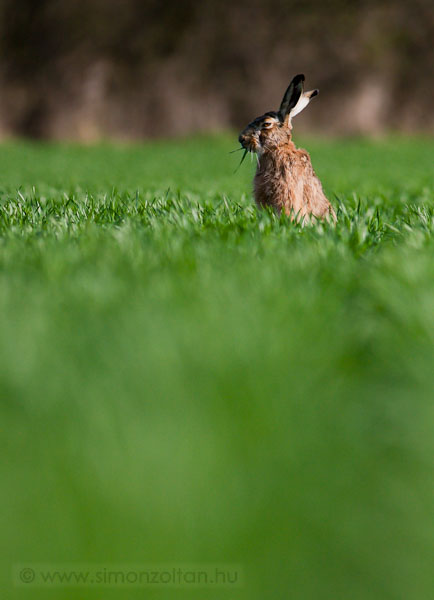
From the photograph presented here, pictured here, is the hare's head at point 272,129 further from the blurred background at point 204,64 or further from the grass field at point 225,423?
the blurred background at point 204,64

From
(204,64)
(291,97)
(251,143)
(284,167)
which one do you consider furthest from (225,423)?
(204,64)

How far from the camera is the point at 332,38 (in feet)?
70.1

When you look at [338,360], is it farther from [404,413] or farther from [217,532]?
[217,532]

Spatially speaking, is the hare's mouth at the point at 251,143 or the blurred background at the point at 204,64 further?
the blurred background at the point at 204,64

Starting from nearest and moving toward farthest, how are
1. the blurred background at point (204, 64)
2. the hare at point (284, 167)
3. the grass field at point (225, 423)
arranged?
1. the grass field at point (225, 423)
2. the hare at point (284, 167)
3. the blurred background at point (204, 64)

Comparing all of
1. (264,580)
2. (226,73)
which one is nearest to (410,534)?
(264,580)

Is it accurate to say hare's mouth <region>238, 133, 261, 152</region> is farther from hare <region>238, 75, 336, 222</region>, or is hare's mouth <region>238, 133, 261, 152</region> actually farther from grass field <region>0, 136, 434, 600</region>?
grass field <region>0, 136, 434, 600</region>

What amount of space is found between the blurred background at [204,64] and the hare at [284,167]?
18481 mm

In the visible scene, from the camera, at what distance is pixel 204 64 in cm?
2147

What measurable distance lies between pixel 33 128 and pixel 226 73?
598 cm

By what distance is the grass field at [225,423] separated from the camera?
1.16 metres

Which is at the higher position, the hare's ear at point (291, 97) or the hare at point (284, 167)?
the hare's ear at point (291, 97)

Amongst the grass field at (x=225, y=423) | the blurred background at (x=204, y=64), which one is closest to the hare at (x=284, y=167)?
the grass field at (x=225, y=423)

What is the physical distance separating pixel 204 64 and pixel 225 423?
70.0ft
